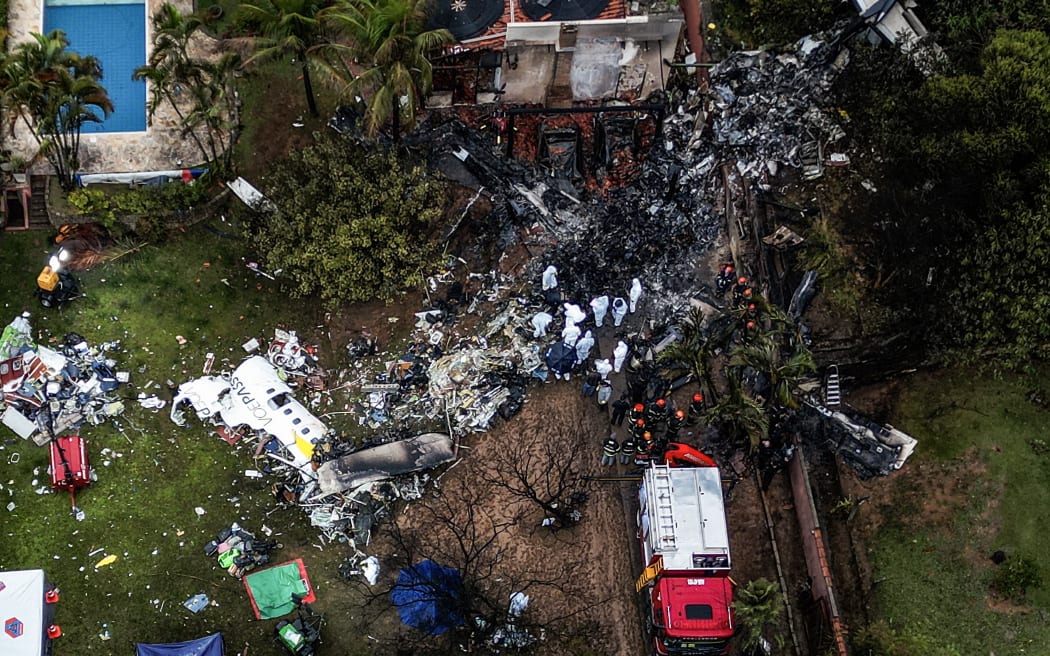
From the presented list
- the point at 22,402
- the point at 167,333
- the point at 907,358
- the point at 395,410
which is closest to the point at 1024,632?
the point at 907,358

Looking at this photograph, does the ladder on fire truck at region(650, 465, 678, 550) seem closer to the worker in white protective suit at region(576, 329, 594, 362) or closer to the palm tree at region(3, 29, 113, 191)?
the worker in white protective suit at region(576, 329, 594, 362)

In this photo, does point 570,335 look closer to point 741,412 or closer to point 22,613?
point 741,412

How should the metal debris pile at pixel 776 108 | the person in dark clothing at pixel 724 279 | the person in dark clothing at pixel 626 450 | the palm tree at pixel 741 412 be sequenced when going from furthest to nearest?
the metal debris pile at pixel 776 108, the person in dark clothing at pixel 724 279, the person in dark clothing at pixel 626 450, the palm tree at pixel 741 412

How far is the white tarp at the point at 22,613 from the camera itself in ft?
72.7

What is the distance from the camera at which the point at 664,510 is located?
22000 mm

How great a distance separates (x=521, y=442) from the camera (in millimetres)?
25125

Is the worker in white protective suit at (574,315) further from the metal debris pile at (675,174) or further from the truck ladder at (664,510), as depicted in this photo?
the truck ladder at (664,510)

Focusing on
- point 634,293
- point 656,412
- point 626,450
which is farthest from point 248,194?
point 656,412

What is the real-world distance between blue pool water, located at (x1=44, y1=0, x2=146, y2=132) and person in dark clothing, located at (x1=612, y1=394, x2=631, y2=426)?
Answer: 54.2 ft

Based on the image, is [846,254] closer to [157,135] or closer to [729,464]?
[729,464]

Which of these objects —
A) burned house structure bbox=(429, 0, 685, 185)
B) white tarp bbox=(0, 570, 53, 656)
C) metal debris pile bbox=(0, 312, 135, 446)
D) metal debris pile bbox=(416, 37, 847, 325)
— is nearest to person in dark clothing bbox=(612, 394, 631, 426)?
metal debris pile bbox=(416, 37, 847, 325)

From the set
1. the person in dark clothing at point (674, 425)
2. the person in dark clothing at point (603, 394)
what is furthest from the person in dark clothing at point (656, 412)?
the person in dark clothing at point (603, 394)

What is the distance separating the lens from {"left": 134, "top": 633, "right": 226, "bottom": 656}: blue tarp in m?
22.0

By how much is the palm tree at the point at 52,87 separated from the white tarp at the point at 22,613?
36.8ft
